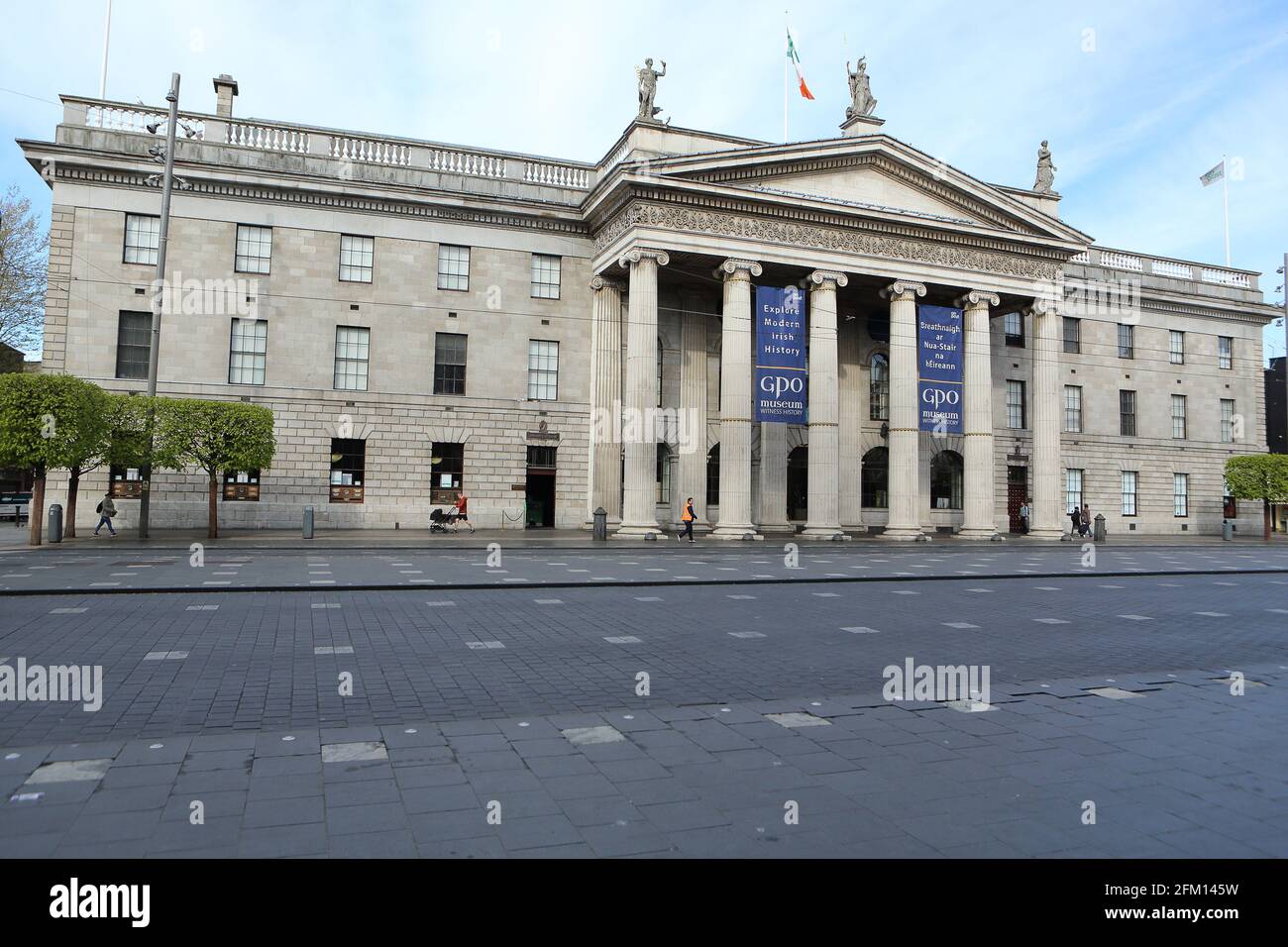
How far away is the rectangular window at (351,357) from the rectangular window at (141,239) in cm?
683

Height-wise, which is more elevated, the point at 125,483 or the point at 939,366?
the point at 939,366

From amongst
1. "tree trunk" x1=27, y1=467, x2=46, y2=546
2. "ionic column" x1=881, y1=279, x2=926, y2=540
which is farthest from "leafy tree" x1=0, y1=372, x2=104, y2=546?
"ionic column" x1=881, y1=279, x2=926, y2=540

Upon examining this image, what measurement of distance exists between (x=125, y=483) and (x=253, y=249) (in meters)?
9.83

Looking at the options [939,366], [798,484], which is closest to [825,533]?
[798,484]

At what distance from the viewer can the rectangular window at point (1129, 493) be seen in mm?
45875

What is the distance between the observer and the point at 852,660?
8.72 m

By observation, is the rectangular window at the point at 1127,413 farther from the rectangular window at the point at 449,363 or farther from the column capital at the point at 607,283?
the rectangular window at the point at 449,363

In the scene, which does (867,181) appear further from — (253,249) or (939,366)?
(253,249)

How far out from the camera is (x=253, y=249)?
3197 centimetres

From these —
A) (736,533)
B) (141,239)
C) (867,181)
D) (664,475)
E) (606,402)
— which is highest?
(867,181)

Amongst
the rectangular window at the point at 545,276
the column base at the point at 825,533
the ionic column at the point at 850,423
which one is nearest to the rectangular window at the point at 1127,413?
the ionic column at the point at 850,423

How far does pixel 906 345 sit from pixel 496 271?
1723 cm
